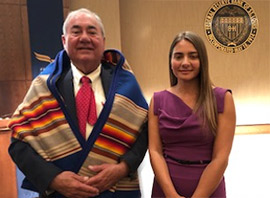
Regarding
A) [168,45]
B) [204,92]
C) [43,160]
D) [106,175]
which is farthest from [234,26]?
[43,160]

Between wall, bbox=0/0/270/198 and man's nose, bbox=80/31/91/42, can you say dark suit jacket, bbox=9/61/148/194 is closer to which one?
man's nose, bbox=80/31/91/42

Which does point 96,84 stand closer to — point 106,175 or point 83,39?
point 83,39

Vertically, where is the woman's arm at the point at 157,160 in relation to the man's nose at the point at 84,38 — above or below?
below

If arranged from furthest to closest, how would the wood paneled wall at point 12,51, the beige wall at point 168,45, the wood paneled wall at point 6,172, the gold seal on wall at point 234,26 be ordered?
the gold seal on wall at point 234,26
the beige wall at point 168,45
the wood paneled wall at point 12,51
the wood paneled wall at point 6,172

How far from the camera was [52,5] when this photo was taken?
12.7ft

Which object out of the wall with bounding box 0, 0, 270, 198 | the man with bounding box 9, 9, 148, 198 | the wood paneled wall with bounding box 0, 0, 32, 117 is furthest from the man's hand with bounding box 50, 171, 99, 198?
the wood paneled wall with bounding box 0, 0, 32, 117

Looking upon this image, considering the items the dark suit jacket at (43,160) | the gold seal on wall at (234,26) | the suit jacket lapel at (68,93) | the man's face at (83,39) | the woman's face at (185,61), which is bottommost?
the dark suit jacket at (43,160)

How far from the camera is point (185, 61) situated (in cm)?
134

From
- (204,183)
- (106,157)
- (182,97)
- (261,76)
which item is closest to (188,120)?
(182,97)

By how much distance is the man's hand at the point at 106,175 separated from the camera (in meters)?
1.29

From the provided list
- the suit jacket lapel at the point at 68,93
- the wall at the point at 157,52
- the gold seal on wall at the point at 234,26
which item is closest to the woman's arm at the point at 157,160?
the suit jacket lapel at the point at 68,93

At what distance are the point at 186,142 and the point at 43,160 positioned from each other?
707 millimetres

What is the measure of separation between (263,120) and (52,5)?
4.29 metres

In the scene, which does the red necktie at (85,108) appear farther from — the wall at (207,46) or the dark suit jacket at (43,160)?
the wall at (207,46)
